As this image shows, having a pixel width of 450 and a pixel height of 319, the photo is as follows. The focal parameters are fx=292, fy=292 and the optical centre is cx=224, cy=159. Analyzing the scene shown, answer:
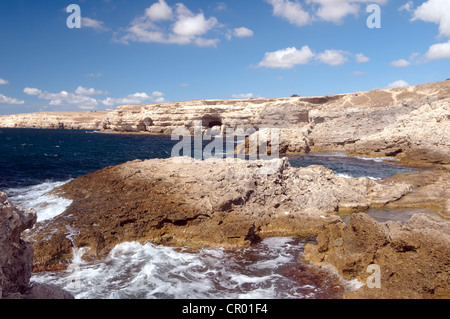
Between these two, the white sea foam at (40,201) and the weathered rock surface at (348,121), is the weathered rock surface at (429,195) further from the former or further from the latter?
the white sea foam at (40,201)

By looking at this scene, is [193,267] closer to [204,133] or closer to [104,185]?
[104,185]

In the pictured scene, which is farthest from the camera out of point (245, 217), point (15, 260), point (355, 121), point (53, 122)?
point (53, 122)

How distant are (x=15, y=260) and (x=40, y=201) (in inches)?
353

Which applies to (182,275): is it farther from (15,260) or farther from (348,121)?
(348,121)

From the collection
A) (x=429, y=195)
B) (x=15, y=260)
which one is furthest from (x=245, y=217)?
(x=429, y=195)

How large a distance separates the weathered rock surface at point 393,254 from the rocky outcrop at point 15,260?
6403mm

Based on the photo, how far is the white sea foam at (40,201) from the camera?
11390 millimetres

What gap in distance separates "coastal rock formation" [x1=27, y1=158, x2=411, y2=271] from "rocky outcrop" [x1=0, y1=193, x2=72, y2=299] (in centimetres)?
337

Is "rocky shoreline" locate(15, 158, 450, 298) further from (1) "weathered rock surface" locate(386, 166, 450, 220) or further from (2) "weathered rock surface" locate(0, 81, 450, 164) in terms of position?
(2) "weathered rock surface" locate(0, 81, 450, 164)

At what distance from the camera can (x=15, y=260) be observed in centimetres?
529
